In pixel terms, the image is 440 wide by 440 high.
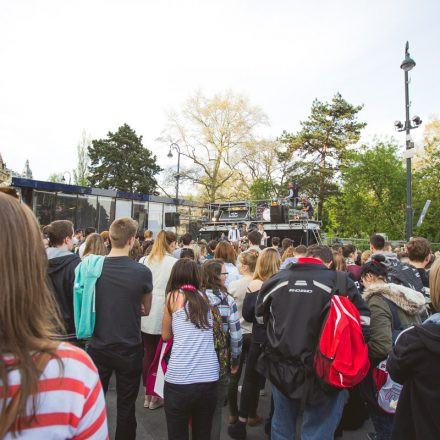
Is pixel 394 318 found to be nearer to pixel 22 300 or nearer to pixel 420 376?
pixel 420 376

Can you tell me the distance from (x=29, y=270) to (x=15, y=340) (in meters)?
0.19

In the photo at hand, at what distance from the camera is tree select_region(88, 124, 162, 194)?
139ft

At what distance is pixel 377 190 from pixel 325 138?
1669cm

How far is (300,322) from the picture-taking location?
9.00 ft

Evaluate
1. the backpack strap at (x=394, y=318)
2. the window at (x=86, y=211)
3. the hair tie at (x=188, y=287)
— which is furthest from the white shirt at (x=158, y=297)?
the window at (x=86, y=211)

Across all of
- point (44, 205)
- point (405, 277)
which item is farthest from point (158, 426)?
point (44, 205)

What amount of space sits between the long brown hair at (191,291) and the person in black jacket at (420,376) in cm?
140

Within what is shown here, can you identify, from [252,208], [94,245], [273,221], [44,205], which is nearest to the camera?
[94,245]

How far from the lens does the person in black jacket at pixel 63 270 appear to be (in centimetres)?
333

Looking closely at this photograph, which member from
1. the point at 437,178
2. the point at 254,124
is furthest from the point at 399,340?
the point at 254,124

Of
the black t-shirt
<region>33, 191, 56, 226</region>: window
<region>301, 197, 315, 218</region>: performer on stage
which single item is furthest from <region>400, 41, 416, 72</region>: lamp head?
<region>33, 191, 56, 226</region>: window

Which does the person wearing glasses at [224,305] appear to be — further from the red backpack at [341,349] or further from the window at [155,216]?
the window at [155,216]

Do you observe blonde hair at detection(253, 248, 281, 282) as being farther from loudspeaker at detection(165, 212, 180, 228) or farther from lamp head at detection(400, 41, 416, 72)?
loudspeaker at detection(165, 212, 180, 228)

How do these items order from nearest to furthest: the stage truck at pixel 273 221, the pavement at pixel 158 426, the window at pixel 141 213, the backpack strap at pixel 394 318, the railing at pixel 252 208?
the backpack strap at pixel 394 318
the pavement at pixel 158 426
the stage truck at pixel 273 221
the railing at pixel 252 208
the window at pixel 141 213
